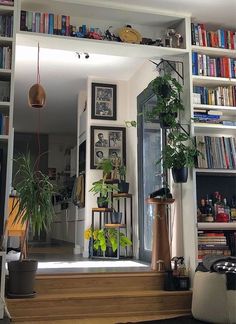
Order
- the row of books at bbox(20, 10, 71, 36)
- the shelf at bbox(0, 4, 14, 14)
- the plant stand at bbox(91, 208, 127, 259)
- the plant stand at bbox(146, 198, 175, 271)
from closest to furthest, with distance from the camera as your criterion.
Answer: the shelf at bbox(0, 4, 14, 14), the row of books at bbox(20, 10, 71, 36), the plant stand at bbox(146, 198, 175, 271), the plant stand at bbox(91, 208, 127, 259)

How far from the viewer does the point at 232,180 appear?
4.41m

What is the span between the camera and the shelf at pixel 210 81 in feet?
13.6

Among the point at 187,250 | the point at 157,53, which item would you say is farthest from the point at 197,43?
the point at 187,250

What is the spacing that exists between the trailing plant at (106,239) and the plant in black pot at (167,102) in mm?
2052

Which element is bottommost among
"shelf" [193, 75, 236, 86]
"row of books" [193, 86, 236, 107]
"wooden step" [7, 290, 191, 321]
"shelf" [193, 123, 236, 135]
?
"wooden step" [7, 290, 191, 321]

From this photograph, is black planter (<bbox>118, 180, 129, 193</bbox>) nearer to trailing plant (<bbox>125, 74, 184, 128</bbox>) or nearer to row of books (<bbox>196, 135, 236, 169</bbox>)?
trailing plant (<bbox>125, 74, 184, 128</bbox>)

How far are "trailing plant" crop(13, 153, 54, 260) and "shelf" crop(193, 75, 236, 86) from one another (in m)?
1.95

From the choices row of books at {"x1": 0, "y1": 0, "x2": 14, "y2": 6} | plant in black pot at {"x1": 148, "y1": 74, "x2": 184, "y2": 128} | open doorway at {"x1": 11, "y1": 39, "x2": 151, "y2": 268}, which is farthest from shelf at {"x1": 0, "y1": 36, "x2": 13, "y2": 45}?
plant in black pot at {"x1": 148, "y1": 74, "x2": 184, "y2": 128}

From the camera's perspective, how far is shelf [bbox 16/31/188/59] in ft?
12.6

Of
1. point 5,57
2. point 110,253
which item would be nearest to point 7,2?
point 5,57

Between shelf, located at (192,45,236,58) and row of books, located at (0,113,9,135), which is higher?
shelf, located at (192,45,236,58)

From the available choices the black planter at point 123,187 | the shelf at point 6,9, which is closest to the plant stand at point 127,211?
A: the black planter at point 123,187

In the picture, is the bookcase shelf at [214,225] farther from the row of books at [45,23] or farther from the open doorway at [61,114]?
the row of books at [45,23]

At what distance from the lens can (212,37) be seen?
430 centimetres
